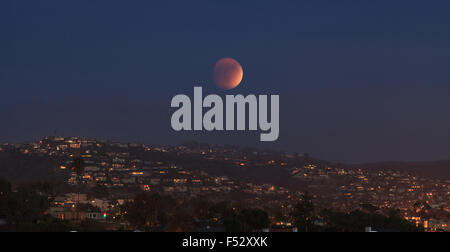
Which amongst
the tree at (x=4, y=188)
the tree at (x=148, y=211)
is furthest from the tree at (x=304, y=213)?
the tree at (x=4, y=188)

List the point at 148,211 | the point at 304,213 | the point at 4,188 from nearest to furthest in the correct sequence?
the point at 4,188, the point at 304,213, the point at 148,211

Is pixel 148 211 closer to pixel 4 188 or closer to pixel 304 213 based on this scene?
pixel 4 188

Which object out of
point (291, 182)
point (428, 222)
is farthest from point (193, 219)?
point (291, 182)

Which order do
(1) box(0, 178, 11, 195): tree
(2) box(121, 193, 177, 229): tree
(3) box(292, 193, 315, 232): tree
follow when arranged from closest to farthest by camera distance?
(1) box(0, 178, 11, 195): tree < (3) box(292, 193, 315, 232): tree < (2) box(121, 193, 177, 229): tree

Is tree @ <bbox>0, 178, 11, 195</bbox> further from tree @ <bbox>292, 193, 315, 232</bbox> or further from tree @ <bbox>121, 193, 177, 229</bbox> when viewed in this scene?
tree @ <bbox>292, 193, 315, 232</bbox>

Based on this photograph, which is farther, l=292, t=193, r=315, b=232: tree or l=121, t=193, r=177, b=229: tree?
l=121, t=193, r=177, b=229: tree

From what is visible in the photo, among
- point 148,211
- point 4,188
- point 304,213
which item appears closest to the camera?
point 4,188

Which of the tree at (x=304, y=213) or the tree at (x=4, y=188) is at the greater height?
the tree at (x=4, y=188)

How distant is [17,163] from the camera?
116875 millimetres

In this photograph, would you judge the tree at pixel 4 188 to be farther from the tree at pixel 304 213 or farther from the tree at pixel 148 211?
the tree at pixel 304 213

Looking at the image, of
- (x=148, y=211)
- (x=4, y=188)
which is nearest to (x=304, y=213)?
(x=148, y=211)

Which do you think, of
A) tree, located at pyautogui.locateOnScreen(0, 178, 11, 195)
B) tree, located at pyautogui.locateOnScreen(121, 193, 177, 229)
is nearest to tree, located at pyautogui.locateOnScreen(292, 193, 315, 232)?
tree, located at pyautogui.locateOnScreen(121, 193, 177, 229)
